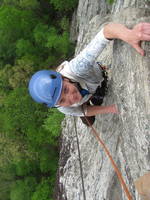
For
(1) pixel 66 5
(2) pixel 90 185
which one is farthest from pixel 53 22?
(2) pixel 90 185

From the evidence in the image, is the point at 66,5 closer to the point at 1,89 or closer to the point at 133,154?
the point at 1,89

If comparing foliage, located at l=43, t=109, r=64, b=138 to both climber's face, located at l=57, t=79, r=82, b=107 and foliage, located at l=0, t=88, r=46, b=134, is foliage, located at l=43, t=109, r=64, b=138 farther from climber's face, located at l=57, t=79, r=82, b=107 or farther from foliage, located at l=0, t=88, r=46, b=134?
climber's face, located at l=57, t=79, r=82, b=107

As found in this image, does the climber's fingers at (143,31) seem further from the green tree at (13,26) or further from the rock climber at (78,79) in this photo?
the green tree at (13,26)

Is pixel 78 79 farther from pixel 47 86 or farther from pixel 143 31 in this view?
pixel 143 31

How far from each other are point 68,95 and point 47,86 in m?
0.30

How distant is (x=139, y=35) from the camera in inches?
112

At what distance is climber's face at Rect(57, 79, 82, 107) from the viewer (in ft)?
12.5

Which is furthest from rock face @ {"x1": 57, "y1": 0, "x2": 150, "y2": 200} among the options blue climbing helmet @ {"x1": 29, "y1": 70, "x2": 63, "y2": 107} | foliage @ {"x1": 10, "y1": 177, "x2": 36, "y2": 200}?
foliage @ {"x1": 10, "y1": 177, "x2": 36, "y2": 200}

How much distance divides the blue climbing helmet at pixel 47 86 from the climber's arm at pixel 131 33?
2.95ft

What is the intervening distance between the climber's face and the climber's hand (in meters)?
1.12

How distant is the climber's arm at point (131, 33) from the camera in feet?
9.13

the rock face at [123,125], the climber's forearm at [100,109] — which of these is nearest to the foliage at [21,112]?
the rock face at [123,125]

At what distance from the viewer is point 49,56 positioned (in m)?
13.4

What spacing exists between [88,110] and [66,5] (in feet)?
30.3
